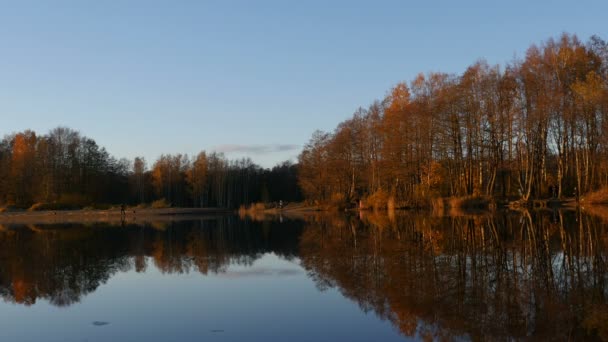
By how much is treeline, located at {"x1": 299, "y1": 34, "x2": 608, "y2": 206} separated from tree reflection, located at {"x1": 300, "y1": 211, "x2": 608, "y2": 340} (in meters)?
24.5

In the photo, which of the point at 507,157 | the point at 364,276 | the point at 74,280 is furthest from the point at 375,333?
the point at 507,157

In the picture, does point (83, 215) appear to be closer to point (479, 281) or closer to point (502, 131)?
point (502, 131)

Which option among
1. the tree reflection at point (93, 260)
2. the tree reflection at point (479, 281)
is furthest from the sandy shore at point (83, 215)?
the tree reflection at point (479, 281)

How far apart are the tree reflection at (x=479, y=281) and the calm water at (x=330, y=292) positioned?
0.03 m

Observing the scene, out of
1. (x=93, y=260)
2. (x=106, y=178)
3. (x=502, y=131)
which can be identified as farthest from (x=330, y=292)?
(x=106, y=178)

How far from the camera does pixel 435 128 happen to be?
1925 inches

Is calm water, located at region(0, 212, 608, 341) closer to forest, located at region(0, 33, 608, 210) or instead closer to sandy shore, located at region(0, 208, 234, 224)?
forest, located at region(0, 33, 608, 210)

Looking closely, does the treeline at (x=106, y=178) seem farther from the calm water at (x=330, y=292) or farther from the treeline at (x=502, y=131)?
the calm water at (x=330, y=292)

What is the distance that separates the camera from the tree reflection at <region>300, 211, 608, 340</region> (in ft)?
26.2

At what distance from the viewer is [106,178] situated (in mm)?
88312

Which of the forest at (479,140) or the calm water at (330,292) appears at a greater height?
the forest at (479,140)

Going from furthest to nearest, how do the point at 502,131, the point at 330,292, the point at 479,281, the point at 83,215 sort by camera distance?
the point at 83,215, the point at 502,131, the point at 330,292, the point at 479,281

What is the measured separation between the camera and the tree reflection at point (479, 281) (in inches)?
314

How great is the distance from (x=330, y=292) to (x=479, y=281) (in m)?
3.42
